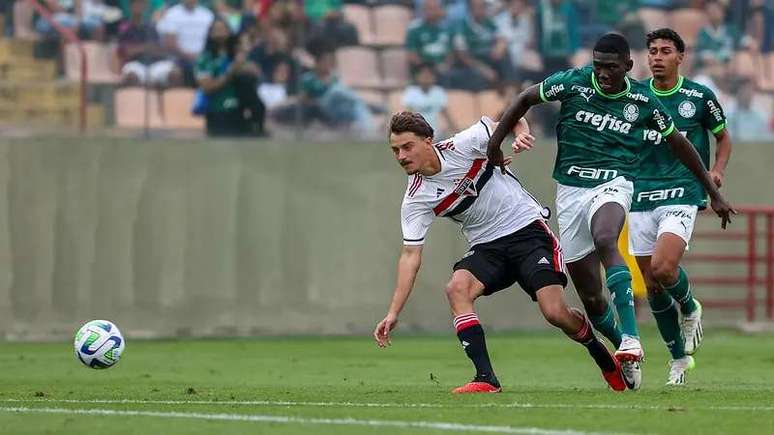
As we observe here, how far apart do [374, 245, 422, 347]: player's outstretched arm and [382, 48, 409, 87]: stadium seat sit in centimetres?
1017

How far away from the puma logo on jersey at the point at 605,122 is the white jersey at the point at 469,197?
2.24 ft

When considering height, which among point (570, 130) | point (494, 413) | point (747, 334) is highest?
point (570, 130)

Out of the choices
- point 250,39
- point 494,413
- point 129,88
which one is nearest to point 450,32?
point 250,39

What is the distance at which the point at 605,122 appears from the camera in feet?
33.9

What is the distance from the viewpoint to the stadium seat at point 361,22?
19828 mm

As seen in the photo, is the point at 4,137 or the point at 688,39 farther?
the point at 688,39

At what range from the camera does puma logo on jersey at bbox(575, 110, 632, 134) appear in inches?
406

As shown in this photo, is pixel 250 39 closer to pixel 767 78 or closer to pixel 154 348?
pixel 154 348

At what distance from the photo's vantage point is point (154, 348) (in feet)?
57.1

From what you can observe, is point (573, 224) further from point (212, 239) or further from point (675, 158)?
point (212, 239)

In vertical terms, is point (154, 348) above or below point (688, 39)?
below

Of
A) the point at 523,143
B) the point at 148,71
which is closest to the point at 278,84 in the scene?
the point at 148,71

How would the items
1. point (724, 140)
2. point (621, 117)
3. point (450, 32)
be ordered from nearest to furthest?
point (621, 117), point (724, 140), point (450, 32)

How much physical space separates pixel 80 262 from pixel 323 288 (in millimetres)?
3022
